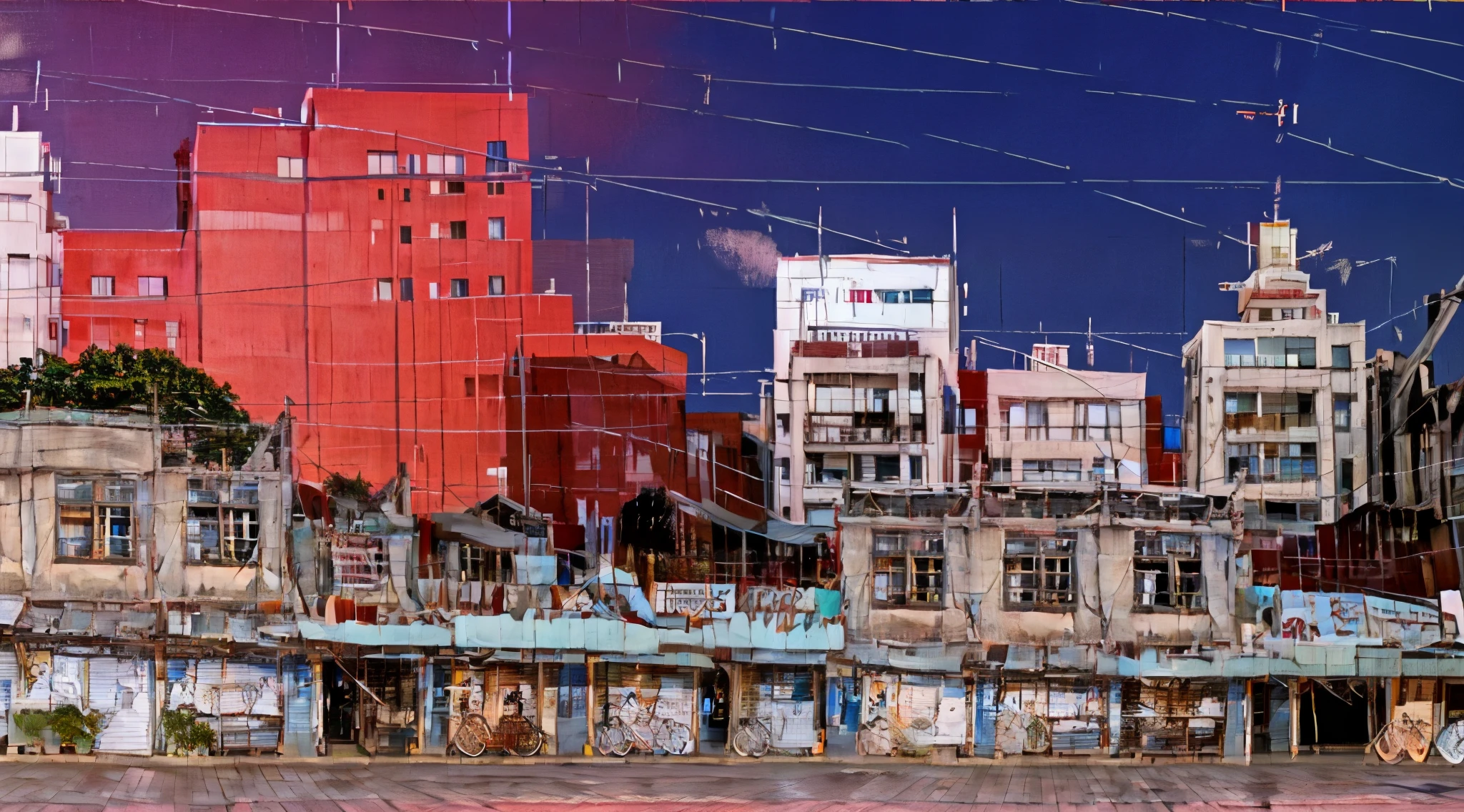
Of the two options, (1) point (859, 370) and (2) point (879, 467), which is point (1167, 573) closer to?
(2) point (879, 467)

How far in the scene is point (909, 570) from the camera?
15.1 metres

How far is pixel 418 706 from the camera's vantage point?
1513cm

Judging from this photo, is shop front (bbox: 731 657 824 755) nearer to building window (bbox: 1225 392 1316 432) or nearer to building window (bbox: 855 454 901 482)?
building window (bbox: 855 454 901 482)

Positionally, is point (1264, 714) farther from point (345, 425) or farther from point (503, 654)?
point (345, 425)

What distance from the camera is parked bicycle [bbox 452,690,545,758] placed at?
15070mm

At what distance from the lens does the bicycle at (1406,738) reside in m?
15.0

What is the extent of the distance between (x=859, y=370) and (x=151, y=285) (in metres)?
6.78

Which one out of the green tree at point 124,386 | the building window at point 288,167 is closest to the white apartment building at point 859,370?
the building window at point 288,167

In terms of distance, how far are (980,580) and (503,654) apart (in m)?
4.49

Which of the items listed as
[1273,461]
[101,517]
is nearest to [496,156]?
[101,517]

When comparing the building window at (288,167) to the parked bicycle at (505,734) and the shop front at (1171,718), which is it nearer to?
the parked bicycle at (505,734)

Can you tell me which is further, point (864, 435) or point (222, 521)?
point (864, 435)

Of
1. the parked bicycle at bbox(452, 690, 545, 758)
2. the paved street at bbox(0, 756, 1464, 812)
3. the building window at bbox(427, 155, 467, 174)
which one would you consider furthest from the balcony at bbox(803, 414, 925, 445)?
the building window at bbox(427, 155, 467, 174)

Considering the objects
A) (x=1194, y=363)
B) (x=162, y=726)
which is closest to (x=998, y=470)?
(x=1194, y=363)
